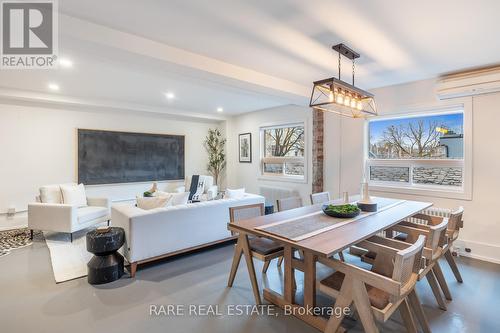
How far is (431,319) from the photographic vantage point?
83.9 inches

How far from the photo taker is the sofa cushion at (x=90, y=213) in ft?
13.5

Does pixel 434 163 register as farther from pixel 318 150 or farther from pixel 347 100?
pixel 347 100

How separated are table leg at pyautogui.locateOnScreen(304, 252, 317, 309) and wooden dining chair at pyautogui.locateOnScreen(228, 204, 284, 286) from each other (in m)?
0.39

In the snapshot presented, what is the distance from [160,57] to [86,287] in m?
2.48

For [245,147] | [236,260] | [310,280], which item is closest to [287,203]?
[236,260]

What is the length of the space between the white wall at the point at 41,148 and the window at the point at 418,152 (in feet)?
16.9

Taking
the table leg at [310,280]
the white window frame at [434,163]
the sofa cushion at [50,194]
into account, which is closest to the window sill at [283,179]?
the white window frame at [434,163]

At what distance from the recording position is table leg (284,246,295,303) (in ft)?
7.35

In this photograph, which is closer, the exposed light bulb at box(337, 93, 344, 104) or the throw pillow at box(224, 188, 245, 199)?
the exposed light bulb at box(337, 93, 344, 104)

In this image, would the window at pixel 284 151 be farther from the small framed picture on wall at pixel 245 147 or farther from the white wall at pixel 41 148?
the white wall at pixel 41 148

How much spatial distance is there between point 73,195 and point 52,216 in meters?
0.62

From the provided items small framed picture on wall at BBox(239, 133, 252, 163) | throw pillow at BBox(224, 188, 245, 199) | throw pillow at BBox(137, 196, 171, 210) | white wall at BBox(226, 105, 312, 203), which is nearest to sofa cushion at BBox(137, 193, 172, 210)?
throw pillow at BBox(137, 196, 171, 210)

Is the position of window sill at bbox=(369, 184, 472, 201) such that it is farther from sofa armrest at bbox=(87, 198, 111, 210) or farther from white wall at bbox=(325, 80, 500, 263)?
sofa armrest at bbox=(87, 198, 111, 210)

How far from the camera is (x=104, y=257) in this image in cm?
277
